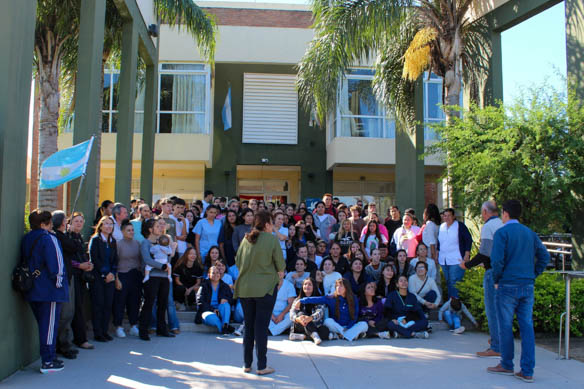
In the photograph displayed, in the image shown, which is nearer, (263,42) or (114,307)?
(114,307)

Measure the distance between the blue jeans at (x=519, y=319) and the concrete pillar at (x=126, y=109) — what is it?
8.43 m

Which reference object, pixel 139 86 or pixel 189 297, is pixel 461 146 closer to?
pixel 189 297

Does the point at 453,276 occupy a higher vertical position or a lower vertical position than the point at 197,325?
higher

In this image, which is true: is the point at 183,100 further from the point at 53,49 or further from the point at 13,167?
the point at 13,167

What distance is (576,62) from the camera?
972 centimetres

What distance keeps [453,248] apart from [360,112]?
35.3 feet

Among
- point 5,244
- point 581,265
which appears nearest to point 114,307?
point 5,244

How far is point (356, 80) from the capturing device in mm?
18844

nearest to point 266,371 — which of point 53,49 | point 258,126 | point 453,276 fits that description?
point 453,276

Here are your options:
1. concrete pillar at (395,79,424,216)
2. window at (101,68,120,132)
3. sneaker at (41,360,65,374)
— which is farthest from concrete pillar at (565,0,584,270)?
window at (101,68,120,132)

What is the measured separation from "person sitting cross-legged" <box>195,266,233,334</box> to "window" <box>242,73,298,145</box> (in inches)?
471

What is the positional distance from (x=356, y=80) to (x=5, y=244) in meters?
15.0

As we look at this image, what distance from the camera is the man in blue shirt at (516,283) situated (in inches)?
223

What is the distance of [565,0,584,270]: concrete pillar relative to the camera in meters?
9.52
